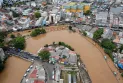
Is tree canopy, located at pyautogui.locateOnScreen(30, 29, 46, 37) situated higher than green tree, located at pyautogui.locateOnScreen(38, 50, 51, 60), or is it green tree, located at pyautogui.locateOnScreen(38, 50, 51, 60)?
tree canopy, located at pyautogui.locateOnScreen(30, 29, 46, 37)

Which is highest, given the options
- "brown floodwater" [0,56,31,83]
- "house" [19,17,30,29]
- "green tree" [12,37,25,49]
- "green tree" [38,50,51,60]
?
"house" [19,17,30,29]

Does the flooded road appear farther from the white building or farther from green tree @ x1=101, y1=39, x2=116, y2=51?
the white building

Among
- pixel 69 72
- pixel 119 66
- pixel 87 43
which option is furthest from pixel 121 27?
pixel 69 72

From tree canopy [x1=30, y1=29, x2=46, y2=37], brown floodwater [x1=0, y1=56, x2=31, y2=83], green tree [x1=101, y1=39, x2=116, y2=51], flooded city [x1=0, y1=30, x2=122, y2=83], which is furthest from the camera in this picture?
tree canopy [x1=30, y1=29, x2=46, y2=37]

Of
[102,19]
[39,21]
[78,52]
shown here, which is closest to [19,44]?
[78,52]

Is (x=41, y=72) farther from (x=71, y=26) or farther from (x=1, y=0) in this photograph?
(x=1, y=0)

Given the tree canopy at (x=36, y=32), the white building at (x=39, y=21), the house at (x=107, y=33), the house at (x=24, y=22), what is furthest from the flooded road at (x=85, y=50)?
the house at (x=24, y=22)

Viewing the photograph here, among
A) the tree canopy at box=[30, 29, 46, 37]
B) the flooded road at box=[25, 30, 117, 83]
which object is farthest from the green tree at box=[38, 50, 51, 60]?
the tree canopy at box=[30, 29, 46, 37]

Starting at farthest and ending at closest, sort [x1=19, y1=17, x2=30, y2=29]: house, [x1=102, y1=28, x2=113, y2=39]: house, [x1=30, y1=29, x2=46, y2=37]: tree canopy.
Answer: [x1=19, y1=17, x2=30, y2=29]: house < [x1=30, y1=29, x2=46, y2=37]: tree canopy < [x1=102, y1=28, x2=113, y2=39]: house
